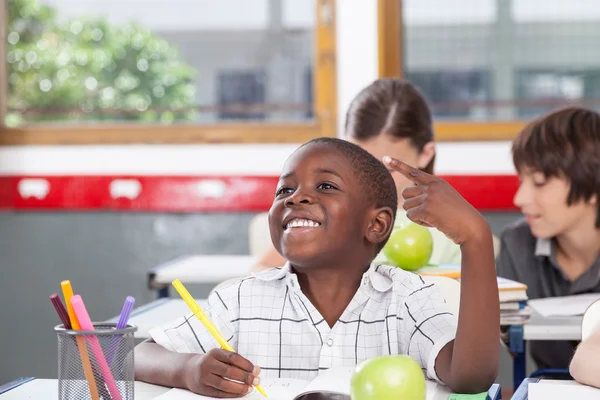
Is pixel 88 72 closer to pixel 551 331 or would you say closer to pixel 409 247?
pixel 409 247

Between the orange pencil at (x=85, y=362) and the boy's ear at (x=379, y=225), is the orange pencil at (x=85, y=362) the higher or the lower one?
the lower one

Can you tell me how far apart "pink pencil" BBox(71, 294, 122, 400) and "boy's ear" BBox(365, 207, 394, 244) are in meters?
0.48

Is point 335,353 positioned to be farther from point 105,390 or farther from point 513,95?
point 513,95

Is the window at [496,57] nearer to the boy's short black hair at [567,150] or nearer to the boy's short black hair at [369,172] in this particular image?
the boy's short black hair at [567,150]

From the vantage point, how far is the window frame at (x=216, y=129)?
3.71m

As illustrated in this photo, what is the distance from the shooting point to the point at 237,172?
3746 millimetres

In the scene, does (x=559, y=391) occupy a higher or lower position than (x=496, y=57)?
lower

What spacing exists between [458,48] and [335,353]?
2.63 meters

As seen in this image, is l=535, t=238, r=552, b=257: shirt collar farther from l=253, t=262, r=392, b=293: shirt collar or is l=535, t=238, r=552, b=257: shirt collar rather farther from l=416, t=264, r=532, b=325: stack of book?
l=253, t=262, r=392, b=293: shirt collar

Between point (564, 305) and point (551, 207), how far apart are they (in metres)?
0.36

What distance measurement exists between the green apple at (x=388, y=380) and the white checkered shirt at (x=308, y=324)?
Answer: 0.32 m

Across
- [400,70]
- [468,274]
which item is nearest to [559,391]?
[468,274]

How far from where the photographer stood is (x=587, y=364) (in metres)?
1.20

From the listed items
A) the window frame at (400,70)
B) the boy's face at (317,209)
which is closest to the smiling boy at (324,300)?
the boy's face at (317,209)
